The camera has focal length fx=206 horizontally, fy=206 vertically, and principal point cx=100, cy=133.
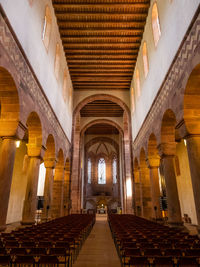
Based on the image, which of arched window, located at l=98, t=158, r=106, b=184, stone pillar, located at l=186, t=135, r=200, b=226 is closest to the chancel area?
stone pillar, located at l=186, t=135, r=200, b=226

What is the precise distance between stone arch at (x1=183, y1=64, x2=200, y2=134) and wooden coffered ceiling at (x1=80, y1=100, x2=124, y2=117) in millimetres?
15159

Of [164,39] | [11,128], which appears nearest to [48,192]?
[11,128]

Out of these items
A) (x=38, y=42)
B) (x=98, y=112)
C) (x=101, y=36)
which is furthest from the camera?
(x=98, y=112)

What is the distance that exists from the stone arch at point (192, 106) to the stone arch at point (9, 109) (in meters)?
6.01

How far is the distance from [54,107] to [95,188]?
25.0m

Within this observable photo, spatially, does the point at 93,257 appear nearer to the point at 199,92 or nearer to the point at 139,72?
the point at 199,92

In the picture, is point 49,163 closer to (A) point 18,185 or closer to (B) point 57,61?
(A) point 18,185

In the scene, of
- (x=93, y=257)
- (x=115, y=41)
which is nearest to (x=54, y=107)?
(x=115, y=41)

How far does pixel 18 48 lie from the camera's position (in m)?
7.30

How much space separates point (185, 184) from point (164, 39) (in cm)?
1034

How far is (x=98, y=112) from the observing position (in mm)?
23750

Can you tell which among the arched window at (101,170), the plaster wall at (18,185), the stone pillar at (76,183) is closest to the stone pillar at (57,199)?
the plaster wall at (18,185)

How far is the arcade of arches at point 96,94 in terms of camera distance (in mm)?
7043

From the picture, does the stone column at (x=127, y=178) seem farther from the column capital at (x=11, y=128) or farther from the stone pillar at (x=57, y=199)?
the column capital at (x=11, y=128)
